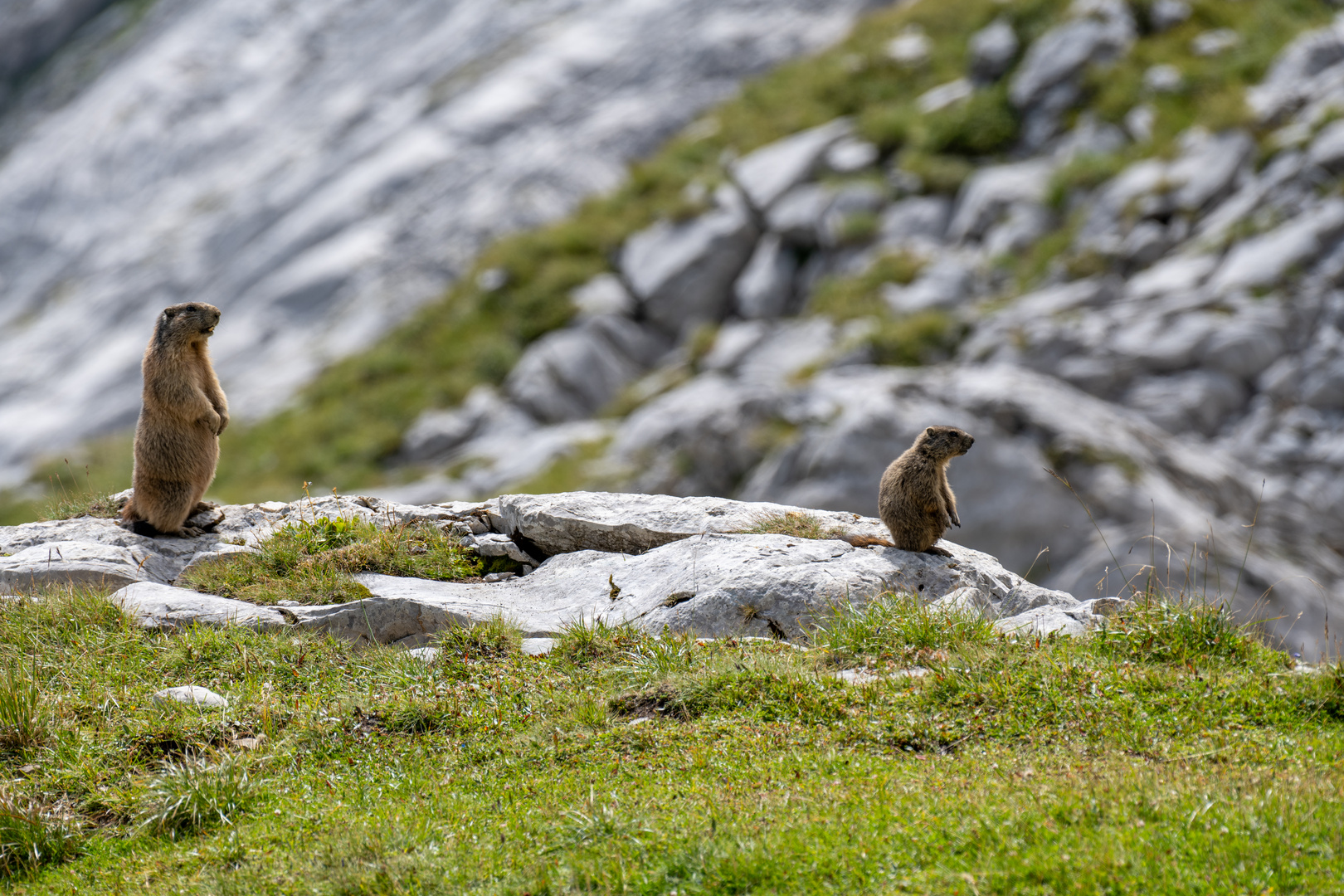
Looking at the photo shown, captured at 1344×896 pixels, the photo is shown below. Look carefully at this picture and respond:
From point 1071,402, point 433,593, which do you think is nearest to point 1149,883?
point 433,593

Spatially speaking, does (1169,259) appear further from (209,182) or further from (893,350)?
(209,182)

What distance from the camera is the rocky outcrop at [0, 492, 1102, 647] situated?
8.88m

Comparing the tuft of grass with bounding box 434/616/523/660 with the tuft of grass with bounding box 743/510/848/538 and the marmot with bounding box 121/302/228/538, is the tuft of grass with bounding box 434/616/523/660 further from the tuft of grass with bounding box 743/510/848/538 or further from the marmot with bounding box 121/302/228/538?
the marmot with bounding box 121/302/228/538

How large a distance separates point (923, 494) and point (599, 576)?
3.19 m

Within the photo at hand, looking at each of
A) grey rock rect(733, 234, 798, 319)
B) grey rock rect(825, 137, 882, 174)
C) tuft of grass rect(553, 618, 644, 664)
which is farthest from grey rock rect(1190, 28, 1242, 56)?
tuft of grass rect(553, 618, 644, 664)

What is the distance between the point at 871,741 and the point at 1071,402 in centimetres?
1221

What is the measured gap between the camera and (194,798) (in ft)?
21.5

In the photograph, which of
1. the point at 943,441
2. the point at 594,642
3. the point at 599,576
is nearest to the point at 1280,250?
the point at 943,441

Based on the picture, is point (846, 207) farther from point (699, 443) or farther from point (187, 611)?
point (187, 611)

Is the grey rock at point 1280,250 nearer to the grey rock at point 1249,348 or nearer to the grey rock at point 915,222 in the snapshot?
the grey rock at point 1249,348

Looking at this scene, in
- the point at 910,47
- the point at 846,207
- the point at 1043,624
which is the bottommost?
the point at 846,207

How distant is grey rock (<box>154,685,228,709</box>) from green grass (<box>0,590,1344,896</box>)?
0.41 ft

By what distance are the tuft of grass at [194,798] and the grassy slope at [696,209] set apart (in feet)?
57.6

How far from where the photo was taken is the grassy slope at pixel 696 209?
24781 millimetres
